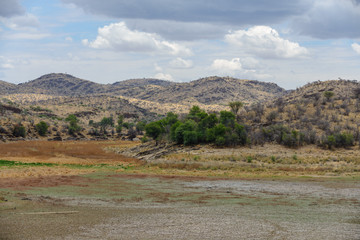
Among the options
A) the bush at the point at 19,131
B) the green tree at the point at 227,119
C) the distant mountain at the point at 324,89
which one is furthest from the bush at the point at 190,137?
the bush at the point at 19,131

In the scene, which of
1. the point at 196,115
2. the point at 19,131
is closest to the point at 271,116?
the point at 196,115

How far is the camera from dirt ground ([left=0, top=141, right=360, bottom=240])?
53.3 ft

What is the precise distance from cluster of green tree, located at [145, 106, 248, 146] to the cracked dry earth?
24984mm

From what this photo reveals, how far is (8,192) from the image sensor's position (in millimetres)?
24469

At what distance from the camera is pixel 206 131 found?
60375 millimetres

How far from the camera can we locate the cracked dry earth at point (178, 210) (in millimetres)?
16203

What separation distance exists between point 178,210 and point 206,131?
132ft

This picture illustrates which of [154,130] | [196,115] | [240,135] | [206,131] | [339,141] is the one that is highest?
[196,115]

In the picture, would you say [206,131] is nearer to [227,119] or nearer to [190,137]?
[190,137]

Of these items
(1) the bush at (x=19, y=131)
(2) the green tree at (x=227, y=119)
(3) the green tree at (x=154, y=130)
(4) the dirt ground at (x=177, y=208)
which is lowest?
(4) the dirt ground at (x=177, y=208)

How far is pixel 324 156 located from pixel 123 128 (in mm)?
89793

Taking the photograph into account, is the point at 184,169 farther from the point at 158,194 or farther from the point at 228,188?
the point at 158,194

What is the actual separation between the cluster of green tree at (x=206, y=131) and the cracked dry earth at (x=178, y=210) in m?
25.0

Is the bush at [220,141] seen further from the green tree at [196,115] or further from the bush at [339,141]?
the bush at [339,141]
